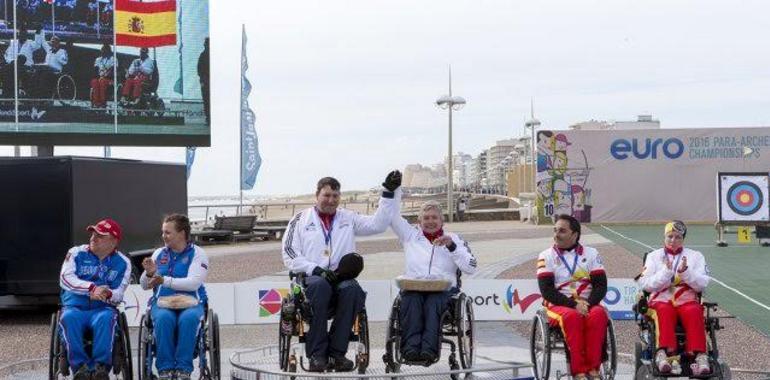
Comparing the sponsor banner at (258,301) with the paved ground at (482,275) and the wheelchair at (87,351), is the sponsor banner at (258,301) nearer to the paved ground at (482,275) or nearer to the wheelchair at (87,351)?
the paved ground at (482,275)

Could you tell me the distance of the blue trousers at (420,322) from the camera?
764 cm

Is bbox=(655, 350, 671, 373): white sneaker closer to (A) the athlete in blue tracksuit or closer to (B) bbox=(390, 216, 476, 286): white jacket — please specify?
(B) bbox=(390, 216, 476, 286): white jacket

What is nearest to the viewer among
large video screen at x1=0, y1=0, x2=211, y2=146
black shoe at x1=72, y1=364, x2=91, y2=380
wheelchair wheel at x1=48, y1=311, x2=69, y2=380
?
black shoe at x1=72, y1=364, x2=91, y2=380

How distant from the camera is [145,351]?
7281 mm

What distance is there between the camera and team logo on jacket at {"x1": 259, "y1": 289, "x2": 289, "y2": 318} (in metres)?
9.84

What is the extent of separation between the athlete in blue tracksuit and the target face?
20.4 m

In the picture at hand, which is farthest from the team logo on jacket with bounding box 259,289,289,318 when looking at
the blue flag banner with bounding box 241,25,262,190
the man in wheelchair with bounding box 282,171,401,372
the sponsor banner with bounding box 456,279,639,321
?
the blue flag banner with bounding box 241,25,262,190

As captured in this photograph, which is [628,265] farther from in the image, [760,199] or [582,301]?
[582,301]

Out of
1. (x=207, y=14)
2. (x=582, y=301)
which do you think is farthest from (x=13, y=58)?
(x=582, y=301)

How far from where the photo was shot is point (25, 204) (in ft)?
39.2

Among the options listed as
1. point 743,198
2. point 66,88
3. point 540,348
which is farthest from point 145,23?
point 540,348

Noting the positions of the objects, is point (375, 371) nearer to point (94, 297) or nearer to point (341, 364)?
point (341, 364)

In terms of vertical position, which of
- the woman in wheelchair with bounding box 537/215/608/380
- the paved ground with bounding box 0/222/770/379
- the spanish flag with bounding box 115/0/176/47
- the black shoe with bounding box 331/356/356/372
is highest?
the spanish flag with bounding box 115/0/176/47

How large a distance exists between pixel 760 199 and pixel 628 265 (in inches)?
339
